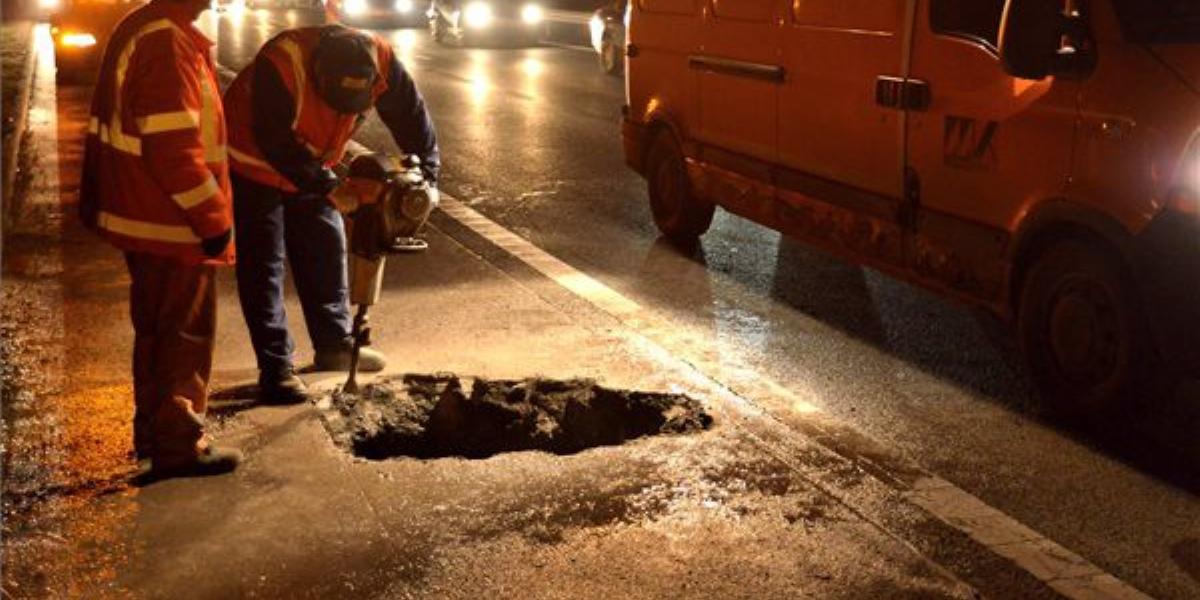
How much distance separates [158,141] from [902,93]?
3432 mm

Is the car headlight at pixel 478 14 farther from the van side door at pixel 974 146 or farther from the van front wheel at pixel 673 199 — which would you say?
the van side door at pixel 974 146

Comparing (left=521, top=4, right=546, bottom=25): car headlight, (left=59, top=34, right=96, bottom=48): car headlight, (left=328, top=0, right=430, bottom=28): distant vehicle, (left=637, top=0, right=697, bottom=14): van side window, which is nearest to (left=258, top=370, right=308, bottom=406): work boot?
(left=637, top=0, right=697, bottom=14): van side window

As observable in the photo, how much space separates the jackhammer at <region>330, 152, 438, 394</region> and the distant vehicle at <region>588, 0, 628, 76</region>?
16487 millimetres

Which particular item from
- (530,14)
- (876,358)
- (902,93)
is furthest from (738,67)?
(530,14)

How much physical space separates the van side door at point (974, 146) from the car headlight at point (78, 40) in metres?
18.3

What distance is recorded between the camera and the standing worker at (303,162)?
555 cm

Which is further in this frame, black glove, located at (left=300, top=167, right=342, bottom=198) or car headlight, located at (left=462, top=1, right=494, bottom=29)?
car headlight, located at (left=462, top=1, right=494, bottom=29)

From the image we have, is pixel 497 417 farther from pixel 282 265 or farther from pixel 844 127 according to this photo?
pixel 844 127

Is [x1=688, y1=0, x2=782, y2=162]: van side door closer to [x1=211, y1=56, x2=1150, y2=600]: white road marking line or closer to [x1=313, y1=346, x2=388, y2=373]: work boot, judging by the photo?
[x1=211, y1=56, x2=1150, y2=600]: white road marking line

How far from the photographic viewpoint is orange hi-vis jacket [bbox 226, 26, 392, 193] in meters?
5.58

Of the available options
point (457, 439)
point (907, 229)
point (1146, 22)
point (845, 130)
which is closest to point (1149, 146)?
point (1146, 22)

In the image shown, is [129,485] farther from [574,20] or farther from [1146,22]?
[574,20]

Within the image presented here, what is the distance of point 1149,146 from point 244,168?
3351mm

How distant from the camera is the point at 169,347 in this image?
195 inches
